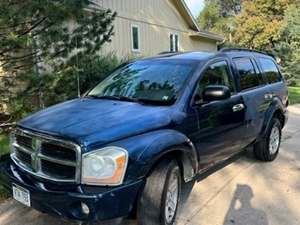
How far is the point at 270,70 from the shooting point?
650cm

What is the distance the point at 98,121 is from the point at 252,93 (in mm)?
2814

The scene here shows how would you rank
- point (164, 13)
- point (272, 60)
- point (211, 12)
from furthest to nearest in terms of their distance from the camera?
point (211, 12) < point (164, 13) < point (272, 60)

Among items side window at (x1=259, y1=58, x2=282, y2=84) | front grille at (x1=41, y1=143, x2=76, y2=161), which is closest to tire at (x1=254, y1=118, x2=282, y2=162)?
side window at (x1=259, y1=58, x2=282, y2=84)

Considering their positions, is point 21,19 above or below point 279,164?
above

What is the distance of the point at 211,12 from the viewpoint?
161ft

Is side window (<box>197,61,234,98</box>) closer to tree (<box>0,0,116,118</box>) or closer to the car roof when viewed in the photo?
the car roof

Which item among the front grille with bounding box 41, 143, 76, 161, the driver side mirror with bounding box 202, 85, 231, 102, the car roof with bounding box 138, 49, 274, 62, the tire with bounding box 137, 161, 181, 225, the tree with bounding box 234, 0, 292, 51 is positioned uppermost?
the tree with bounding box 234, 0, 292, 51

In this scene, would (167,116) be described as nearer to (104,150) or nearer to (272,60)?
(104,150)

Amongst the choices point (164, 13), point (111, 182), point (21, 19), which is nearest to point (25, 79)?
point (21, 19)

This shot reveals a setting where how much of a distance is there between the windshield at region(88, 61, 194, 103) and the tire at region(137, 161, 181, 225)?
86 centimetres

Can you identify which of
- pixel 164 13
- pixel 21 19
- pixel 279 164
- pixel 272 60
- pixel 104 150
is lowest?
pixel 279 164

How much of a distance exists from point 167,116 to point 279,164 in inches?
130

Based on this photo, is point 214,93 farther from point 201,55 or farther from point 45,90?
point 45,90

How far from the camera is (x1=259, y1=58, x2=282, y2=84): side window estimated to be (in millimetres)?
6261
